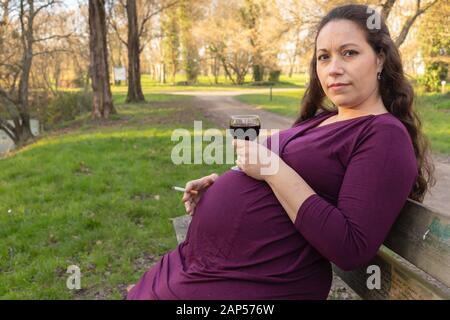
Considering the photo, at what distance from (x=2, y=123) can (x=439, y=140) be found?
Result: 14.0 m

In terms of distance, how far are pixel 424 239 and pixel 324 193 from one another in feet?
1.31

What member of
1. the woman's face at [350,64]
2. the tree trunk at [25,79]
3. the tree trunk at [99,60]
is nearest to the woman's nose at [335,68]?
the woman's face at [350,64]

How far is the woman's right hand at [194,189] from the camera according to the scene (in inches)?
89.7

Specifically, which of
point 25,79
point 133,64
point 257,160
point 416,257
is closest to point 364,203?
point 416,257

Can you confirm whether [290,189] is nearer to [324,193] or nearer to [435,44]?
[324,193]

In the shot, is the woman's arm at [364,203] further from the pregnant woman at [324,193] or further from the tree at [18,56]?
the tree at [18,56]

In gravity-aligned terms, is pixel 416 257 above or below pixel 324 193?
below

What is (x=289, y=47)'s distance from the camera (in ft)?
73.7

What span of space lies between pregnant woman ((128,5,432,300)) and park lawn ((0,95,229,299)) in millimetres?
2038

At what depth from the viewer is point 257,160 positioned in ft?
5.96

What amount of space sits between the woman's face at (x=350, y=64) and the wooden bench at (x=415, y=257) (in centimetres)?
Result: 50
